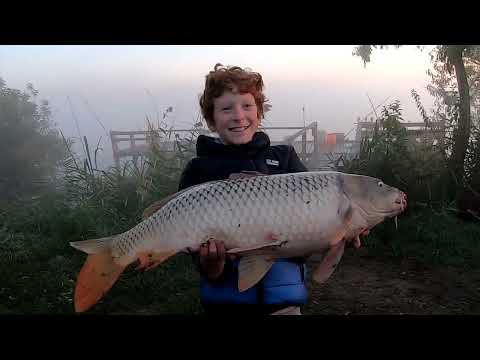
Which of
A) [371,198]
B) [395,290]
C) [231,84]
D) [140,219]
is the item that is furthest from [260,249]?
[140,219]

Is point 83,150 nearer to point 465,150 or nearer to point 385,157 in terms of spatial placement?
point 385,157

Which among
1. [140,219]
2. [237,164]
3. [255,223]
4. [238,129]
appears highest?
[238,129]

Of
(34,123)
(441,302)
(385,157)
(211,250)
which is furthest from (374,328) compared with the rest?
(34,123)

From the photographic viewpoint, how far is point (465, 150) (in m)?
2.91

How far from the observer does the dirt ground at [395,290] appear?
84.5 inches

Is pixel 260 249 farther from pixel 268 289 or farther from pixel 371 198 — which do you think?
pixel 371 198

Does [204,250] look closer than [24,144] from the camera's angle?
Yes

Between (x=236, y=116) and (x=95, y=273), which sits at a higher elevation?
(x=236, y=116)

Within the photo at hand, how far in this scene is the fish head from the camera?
1144 mm

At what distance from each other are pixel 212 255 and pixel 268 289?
0.78 ft

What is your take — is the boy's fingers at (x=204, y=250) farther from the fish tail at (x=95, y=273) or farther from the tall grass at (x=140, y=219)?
the tall grass at (x=140, y=219)

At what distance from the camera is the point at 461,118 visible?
2.90m
